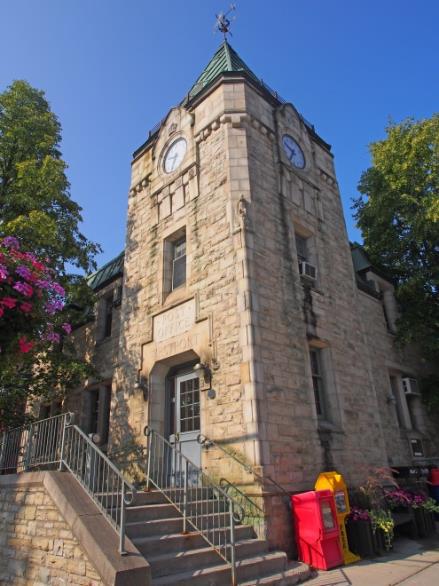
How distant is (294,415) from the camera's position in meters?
7.75

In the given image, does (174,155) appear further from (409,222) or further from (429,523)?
(429,523)

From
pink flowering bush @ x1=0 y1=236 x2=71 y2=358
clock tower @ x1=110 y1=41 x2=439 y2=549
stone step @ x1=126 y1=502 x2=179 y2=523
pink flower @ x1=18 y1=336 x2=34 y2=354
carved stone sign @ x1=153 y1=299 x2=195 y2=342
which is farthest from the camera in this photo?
carved stone sign @ x1=153 y1=299 x2=195 y2=342

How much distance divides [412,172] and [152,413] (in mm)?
12248

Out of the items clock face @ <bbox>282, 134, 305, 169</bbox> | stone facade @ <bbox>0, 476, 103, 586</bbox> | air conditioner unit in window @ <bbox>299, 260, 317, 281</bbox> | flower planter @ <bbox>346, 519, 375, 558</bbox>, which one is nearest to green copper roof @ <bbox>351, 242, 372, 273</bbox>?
clock face @ <bbox>282, 134, 305, 169</bbox>

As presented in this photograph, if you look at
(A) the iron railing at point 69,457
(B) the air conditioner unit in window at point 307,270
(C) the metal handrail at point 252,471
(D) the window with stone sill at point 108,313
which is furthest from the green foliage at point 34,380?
(B) the air conditioner unit in window at point 307,270

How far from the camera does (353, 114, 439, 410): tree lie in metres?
13.9

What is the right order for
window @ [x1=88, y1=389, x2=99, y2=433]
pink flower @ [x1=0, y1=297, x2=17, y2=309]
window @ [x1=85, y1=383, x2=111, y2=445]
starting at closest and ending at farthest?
pink flower @ [x1=0, y1=297, x2=17, y2=309] → window @ [x1=85, y1=383, x2=111, y2=445] → window @ [x1=88, y1=389, x2=99, y2=433]

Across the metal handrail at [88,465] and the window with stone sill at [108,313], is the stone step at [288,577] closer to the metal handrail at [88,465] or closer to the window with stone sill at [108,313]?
the metal handrail at [88,465]

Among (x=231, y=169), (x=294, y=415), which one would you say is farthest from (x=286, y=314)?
(x=231, y=169)

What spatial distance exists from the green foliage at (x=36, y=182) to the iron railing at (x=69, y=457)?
4965 millimetres

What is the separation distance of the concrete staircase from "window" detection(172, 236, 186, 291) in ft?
17.9

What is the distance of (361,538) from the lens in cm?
680

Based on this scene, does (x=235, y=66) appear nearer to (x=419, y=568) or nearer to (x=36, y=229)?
(x=36, y=229)

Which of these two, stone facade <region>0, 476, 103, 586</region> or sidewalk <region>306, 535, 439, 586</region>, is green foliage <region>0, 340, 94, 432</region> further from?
sidewalk <region>306, 535, 439, 586</region>
